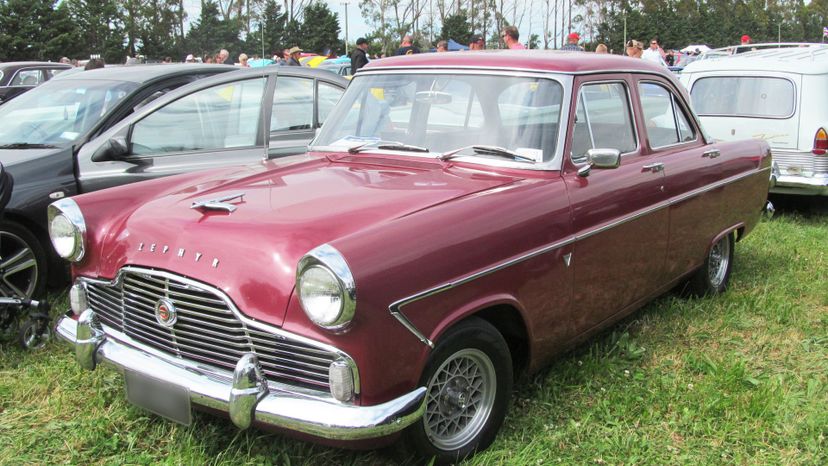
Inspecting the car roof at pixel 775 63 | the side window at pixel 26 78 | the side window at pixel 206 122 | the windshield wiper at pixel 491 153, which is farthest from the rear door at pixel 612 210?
the side window at pixel 26 78

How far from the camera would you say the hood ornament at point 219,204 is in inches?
120

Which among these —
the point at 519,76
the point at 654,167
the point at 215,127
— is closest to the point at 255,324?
the point at 519,76

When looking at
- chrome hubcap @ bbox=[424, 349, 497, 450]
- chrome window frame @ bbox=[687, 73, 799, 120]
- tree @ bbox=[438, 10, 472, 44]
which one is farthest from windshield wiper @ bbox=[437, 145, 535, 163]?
tree @ bbox=[438, 10, 472, 44]

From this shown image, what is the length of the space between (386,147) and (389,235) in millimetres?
1317

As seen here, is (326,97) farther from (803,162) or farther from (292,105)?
(803,162)

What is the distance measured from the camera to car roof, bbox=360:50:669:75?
381 centimetres

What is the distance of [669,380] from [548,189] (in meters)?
1.30

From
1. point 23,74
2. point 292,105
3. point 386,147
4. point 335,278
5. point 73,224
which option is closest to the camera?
point 335,278

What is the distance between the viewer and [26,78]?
14484mm

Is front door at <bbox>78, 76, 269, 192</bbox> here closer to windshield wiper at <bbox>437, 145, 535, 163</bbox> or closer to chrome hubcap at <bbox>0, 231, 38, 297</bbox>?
chrome hubcap at <bbox>0, 231, 38, 297</bbox>

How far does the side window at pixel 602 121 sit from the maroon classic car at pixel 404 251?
0.01 meters

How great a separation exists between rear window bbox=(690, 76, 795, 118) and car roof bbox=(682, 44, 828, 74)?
13cm

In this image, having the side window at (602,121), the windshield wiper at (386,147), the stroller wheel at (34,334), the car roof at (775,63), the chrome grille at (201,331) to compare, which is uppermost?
the car roof at (775,63)

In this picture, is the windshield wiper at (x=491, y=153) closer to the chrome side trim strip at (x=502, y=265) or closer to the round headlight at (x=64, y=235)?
the chrome side trim strip at (x=502, y=265)
